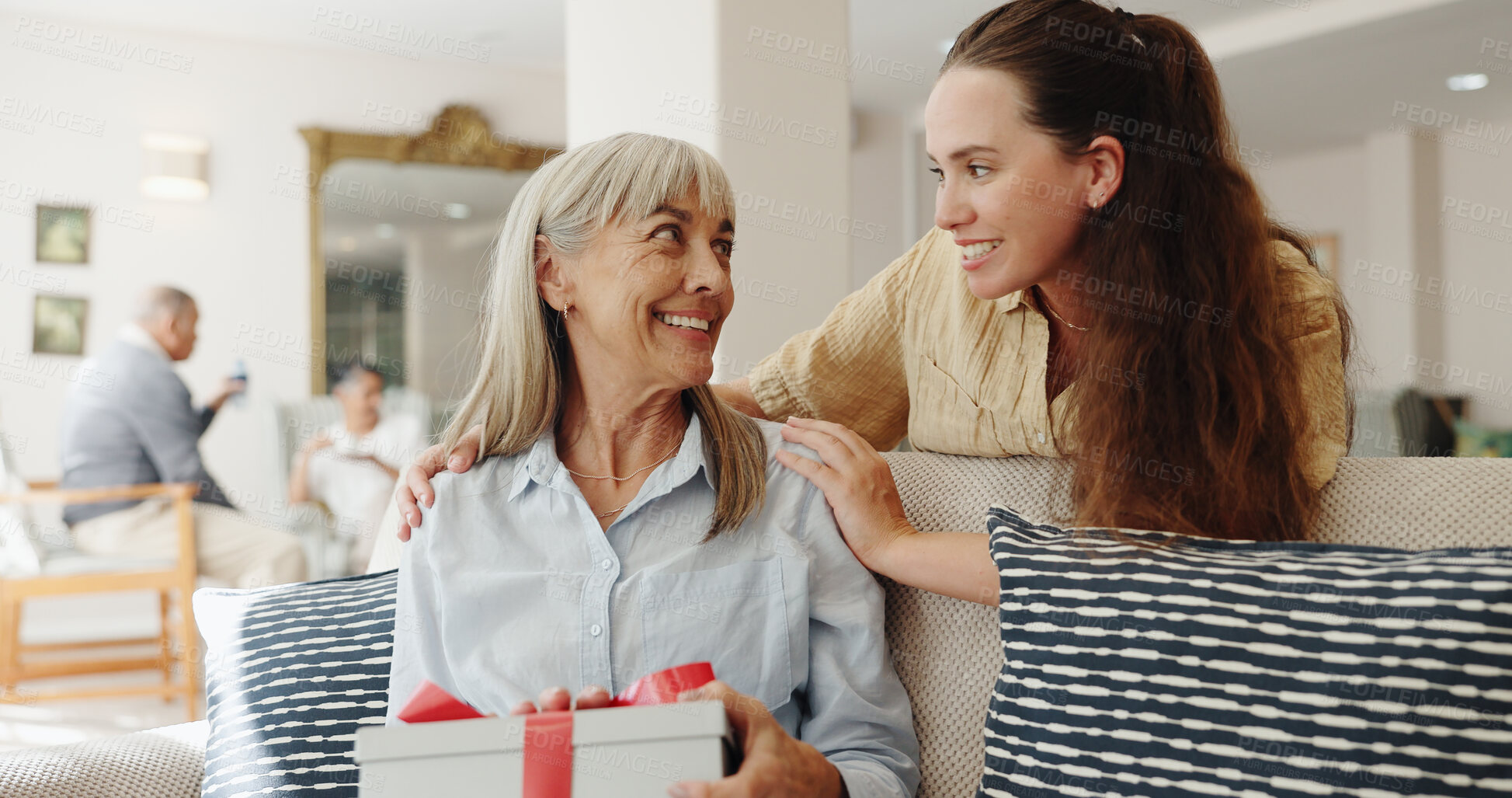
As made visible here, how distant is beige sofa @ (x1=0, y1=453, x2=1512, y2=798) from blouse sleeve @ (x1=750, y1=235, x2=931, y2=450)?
25cm

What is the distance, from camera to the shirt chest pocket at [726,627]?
115cm

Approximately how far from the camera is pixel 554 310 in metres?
1.33

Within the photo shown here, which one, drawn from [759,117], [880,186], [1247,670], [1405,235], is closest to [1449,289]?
[1405,235]

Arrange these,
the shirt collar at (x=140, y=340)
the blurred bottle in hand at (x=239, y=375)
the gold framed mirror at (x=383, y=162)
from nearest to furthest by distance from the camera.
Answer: the shirt collar at (x=140, y=340), the blurred bottle in hand at (x=239, y=375), the gold framed mirror at (x=383, y=162)

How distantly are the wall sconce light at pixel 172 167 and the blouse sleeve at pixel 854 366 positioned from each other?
4.81m

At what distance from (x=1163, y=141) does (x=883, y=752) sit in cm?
74

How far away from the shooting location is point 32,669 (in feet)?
14.1

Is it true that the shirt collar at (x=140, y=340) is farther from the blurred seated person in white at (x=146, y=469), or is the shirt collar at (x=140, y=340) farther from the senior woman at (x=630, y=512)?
the senior woman at (x=630, y=512)

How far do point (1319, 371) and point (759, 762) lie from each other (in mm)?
742

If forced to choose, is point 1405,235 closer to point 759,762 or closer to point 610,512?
point 610,512

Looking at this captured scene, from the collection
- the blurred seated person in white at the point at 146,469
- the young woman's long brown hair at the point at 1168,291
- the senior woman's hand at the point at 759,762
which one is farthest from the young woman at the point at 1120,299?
the blurred seated person in white at the point at 146,469

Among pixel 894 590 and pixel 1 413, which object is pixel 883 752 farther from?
pixel 1 413

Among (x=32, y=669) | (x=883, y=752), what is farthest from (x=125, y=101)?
(x=883, y=752)

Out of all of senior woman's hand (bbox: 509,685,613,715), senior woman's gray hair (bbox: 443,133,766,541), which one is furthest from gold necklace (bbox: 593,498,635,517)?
senior woman's hand (bbox: 509,685,613,715)
